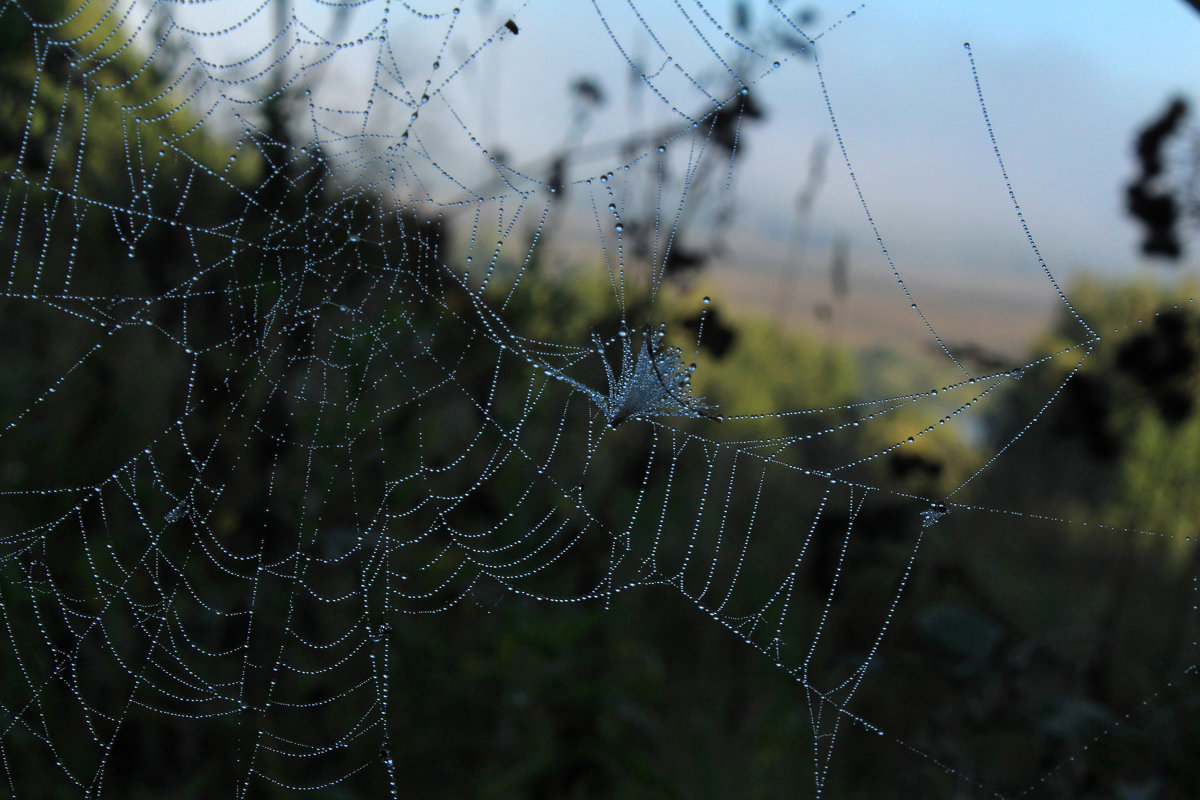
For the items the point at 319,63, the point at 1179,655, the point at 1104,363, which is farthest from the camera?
the point at 1104,363

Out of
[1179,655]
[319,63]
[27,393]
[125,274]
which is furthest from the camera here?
[1179,655]

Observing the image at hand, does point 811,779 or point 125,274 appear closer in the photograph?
point 811,779

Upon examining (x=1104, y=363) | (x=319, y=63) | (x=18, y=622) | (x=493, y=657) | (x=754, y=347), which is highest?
(x=754, y=347)

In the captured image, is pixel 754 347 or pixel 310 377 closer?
pixel 310 377

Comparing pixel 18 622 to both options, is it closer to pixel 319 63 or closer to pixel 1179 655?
pixel 319 63

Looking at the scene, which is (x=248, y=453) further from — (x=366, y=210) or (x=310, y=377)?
(x=366, y=210)

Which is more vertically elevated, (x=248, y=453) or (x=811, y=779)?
(x=248, y=453)

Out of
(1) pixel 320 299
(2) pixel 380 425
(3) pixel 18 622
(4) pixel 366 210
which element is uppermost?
(4) pixel 366 210

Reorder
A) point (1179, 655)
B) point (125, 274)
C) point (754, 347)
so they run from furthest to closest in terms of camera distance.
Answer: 1. point (754, 347)
2. point (1179, 655)
3. point (125, 274)

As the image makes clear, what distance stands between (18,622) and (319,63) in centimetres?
158

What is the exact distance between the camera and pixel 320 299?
8.38 ft

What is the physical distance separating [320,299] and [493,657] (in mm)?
1134

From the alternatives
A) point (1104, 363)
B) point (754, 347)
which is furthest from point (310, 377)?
point (754, 347)

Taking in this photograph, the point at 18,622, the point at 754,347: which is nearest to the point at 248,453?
the point at 18,622
